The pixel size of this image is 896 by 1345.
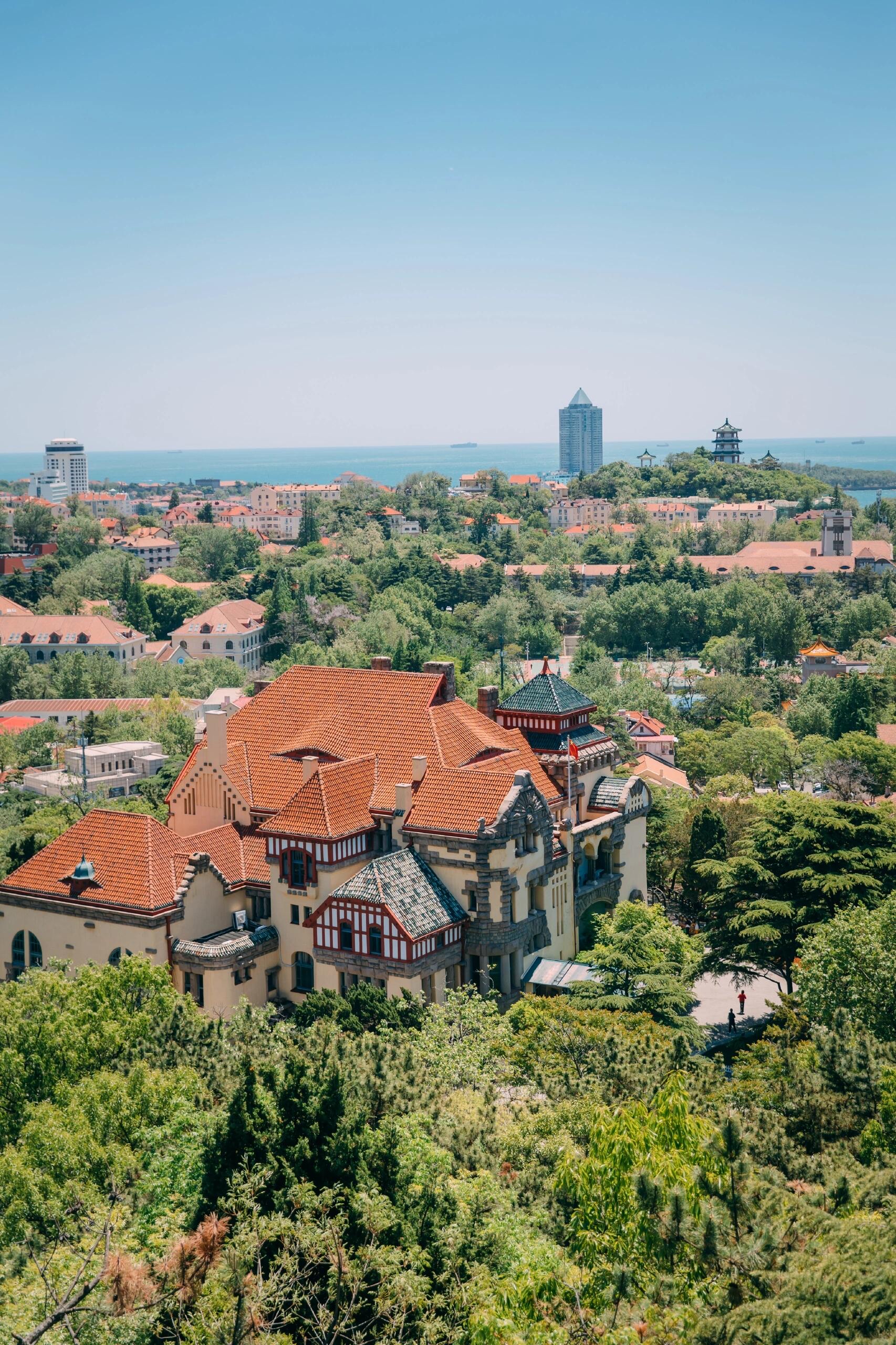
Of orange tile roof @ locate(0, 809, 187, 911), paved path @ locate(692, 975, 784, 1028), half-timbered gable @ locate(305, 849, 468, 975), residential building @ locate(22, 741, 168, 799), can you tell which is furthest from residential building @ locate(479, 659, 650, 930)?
residential building @ locate(22, 741, 168, 799)

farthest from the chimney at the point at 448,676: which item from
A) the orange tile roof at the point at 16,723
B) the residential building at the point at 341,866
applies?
the orange tile roof at the point at 16,723

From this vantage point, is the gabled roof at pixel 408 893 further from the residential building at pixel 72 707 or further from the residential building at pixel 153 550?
the residential building at pixel 153 550

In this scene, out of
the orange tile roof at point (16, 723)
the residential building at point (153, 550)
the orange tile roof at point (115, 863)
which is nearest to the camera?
the orange tile roof at point (115, 863)

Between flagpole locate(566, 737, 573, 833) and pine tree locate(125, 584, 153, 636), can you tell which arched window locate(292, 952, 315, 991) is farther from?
pine tree locate(125, 584, 153, 636)

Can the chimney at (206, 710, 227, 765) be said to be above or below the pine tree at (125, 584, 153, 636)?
above

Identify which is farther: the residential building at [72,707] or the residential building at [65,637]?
the residential building at [65,637]

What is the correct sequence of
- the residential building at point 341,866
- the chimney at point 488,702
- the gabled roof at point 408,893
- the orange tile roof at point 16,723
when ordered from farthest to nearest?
A: the orange tile roof at point 16,723 → the chimney at point 488,702 → the residential building at point 341,866 → the gabled roof at point 408,893

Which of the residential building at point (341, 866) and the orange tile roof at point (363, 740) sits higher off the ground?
the orange tile roof at point (363, 740)
